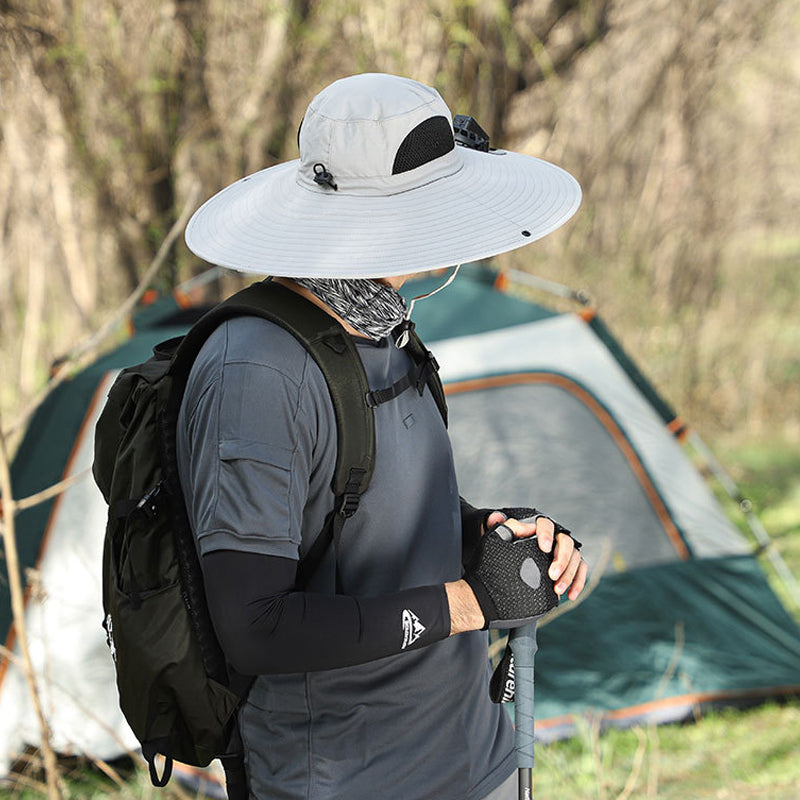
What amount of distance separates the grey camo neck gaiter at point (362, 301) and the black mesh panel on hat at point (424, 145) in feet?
0.47

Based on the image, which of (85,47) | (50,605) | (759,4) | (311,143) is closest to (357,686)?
(311,143)

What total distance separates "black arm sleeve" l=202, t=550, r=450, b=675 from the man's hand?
181 mm

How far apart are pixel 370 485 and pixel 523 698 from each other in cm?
44

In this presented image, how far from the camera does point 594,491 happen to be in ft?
11.1

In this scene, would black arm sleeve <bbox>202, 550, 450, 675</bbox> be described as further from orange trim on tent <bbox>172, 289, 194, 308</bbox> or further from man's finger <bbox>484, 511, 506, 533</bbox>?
orange trim on tent <bbox>172, 289, 194, 308</bbox>

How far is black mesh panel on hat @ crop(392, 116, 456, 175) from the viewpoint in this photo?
121cm

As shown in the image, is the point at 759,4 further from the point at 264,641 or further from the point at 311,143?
the point at 264,641

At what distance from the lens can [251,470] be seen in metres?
1.06

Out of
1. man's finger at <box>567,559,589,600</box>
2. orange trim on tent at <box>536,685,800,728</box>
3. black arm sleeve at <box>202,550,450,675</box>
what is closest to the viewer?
black arm sleeve at <box>202,550,450,675</box>

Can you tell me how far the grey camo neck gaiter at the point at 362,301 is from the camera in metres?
1.21

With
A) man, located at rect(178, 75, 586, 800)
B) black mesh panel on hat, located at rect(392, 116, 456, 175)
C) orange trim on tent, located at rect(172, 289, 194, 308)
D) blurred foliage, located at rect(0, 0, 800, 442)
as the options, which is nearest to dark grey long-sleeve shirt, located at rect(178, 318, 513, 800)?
man, located at rect(178, 75, 586, 800)

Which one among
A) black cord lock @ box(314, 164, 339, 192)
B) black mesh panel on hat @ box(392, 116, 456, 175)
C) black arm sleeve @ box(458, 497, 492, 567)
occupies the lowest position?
black arm sleeve @ box(458, 497, 492, 567)

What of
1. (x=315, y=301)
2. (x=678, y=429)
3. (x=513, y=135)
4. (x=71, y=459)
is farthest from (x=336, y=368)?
(x=513, y=135)

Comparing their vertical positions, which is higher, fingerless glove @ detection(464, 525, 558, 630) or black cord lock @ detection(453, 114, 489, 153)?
black cord lock @ detection(453, 114, 489, 153)
